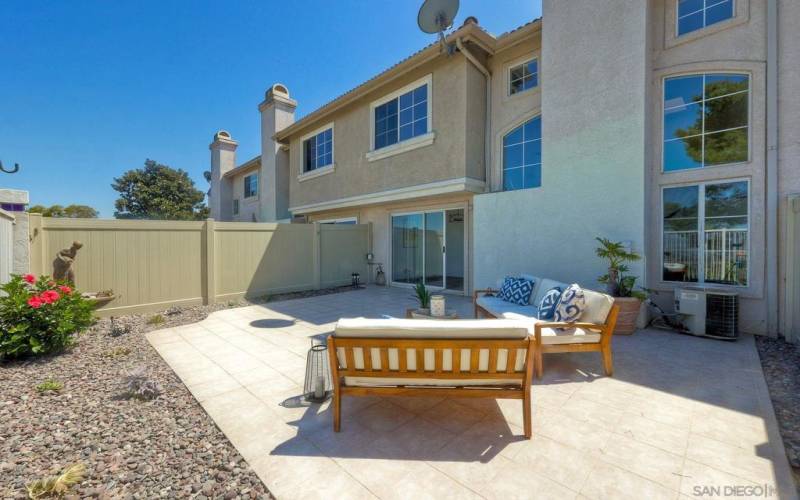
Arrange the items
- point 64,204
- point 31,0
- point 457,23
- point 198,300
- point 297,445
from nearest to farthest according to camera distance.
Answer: point 297,445 < point 31,0 < point 457,23 < point 198,300 < point 64,204

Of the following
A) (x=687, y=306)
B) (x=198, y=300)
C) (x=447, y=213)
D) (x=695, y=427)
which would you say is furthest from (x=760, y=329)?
(x=198, y=300)

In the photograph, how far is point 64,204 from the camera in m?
33.9

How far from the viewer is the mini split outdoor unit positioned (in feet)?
17.0

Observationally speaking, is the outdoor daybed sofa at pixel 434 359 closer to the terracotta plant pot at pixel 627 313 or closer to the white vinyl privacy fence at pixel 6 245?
the terracotta plant pot at pixel 627 313

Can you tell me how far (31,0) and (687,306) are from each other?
13.8 m

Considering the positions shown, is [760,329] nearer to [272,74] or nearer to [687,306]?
[687,306]

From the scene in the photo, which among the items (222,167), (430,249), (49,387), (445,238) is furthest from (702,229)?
(222,167)

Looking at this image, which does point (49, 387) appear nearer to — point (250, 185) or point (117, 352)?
point (117, 352)

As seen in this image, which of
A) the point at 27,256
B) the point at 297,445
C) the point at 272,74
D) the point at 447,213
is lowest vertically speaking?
the point at 297,445

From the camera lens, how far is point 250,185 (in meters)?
17.2

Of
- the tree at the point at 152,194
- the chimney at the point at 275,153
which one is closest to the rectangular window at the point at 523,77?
the chimney at the point at 275,153

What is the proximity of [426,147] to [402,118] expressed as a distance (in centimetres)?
139

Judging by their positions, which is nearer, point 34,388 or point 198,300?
point 34,388

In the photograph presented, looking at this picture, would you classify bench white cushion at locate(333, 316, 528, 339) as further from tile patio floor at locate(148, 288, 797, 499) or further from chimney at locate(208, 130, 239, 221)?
chimney at locate(208, 130, 239, 221)
